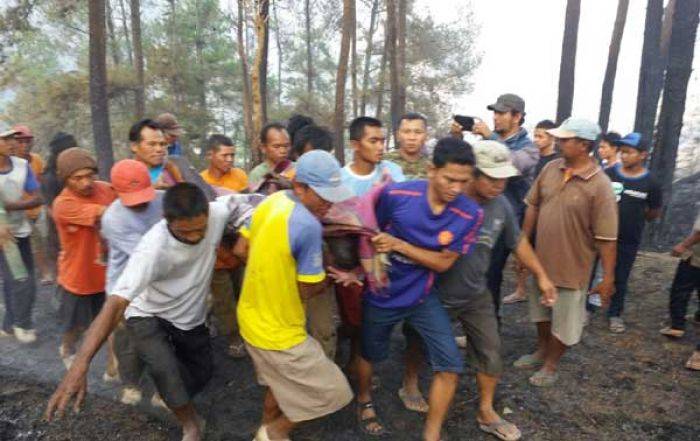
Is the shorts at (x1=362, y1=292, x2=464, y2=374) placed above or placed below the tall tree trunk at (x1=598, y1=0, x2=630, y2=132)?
below

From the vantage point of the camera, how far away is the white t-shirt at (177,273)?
2.39 m

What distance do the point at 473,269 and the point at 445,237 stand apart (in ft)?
1.48

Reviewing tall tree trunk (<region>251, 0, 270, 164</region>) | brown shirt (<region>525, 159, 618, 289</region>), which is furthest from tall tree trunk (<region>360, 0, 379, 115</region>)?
brown shirt (<region>525, 159, 618, 289</region>)

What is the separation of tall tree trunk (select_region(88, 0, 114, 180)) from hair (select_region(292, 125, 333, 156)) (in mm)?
4891

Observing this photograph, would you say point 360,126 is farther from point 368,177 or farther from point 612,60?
point 612,60

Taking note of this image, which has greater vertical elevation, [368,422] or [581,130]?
[581,130]

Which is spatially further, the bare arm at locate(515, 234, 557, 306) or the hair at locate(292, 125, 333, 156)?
the hair at locate(292, 125, 333, 156)

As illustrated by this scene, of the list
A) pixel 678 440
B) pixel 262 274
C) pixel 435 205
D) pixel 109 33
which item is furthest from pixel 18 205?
pixel 109 33

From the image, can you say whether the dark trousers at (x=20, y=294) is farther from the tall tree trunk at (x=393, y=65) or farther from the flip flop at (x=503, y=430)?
the tall tree trunk at (x=393, y=65)

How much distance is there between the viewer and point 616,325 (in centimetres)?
442

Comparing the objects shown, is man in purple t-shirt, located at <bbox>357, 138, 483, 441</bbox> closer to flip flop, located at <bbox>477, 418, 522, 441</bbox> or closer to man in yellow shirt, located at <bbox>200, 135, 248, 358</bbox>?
flip flop, located at <bbox>477, 418, 522, 441</bbox>

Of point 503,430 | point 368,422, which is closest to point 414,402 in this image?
point 368,422

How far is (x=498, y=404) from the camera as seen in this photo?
329cm

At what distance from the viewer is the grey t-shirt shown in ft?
9.30
